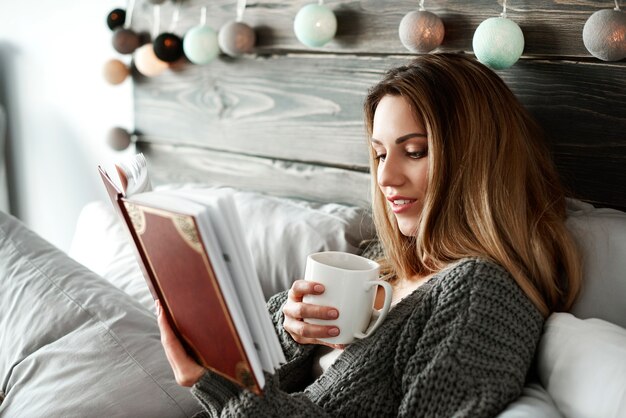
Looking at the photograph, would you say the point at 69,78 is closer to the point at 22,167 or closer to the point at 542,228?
the point at 22,167

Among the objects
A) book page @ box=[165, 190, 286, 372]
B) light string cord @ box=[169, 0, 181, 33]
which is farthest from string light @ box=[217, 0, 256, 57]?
book page @ box=[165, 190, 286, 372]

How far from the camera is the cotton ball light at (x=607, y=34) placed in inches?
43.3

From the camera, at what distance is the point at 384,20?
4.84ft

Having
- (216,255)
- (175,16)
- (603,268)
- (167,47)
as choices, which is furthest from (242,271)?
(175,16)

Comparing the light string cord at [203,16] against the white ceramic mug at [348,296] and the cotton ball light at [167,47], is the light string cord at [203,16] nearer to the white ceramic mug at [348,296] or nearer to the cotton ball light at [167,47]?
the cotton ball light at [167,47]

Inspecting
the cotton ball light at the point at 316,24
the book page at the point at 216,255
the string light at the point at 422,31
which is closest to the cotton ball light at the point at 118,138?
the cotton ball light at the point at 316,24

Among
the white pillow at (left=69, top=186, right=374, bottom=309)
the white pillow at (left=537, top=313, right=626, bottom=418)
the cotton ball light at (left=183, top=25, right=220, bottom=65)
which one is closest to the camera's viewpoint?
the white pillow at (left=537, top=313, right=626, bottom=418)

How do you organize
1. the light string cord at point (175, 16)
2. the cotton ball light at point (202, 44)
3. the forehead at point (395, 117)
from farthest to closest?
the light string cord at point (175, 16) → the cotton ball light at point (202, 44) → the forehead at point (395, 117)

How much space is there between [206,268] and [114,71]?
137 cm

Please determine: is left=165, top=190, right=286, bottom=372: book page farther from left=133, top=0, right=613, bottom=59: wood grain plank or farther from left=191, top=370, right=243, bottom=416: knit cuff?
left=133, top=0, right=613, bottom=59: wood grain plank

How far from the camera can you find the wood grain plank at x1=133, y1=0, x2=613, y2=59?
1216mm

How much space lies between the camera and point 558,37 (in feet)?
4.02

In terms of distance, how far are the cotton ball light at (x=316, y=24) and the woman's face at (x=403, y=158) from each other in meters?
0.36

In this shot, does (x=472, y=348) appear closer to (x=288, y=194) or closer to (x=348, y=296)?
(x=348, y=296)
